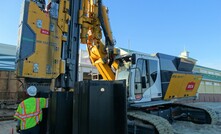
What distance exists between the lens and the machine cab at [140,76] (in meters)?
6.95

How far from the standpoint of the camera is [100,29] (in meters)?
7.95

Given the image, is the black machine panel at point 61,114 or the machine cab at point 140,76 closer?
the black machine panel at point 61,114

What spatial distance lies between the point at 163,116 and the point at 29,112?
16.7ft

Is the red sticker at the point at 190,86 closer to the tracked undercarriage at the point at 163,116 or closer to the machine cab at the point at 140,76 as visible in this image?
the tracked undercarriage at the point at 163,116

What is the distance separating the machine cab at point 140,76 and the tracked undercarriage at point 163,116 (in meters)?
0.50

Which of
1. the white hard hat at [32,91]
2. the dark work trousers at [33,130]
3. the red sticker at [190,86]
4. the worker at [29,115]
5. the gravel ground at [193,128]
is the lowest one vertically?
the gravel ground at [193,128]

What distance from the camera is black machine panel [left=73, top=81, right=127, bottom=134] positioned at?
3361 millimetres

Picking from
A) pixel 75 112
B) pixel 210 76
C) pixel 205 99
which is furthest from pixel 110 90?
pixel 210 76

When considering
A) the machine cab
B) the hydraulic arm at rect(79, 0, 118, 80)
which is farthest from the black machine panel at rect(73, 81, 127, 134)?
the hydraulic arm at rect(79, 0, 118, 80)

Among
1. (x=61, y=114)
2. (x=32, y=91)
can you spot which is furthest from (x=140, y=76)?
(x=32, y=91)

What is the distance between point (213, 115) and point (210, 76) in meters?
28.3

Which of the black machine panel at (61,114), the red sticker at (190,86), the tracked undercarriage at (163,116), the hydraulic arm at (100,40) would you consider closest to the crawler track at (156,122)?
the tracked undercarriage at (163,116)

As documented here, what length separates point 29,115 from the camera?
16.2 ft

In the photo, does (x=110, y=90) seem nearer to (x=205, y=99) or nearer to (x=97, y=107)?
(x=97, y=107)
